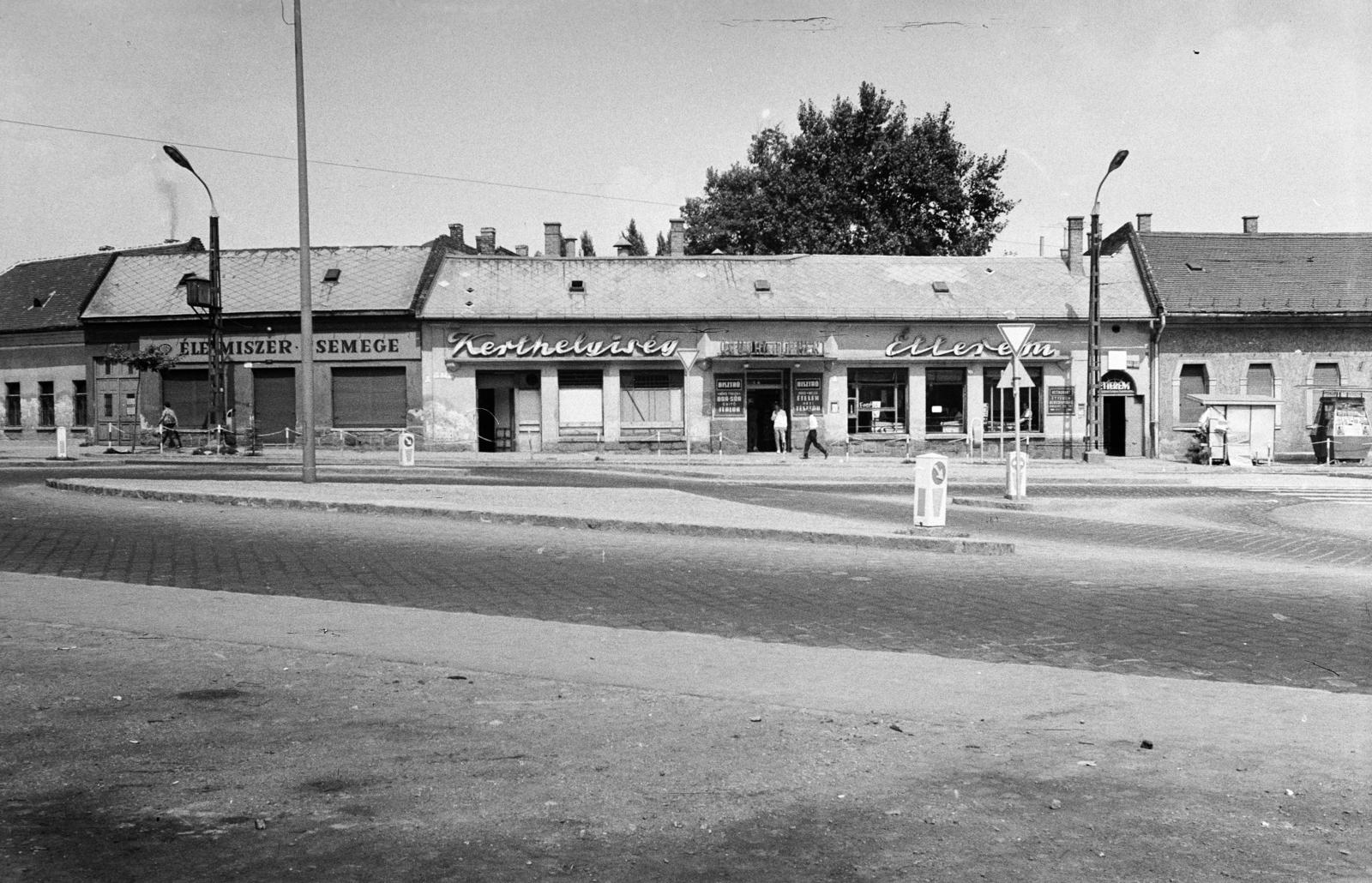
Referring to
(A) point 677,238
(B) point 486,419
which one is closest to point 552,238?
(A) point 677,238

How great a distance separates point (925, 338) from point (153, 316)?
27538 mm

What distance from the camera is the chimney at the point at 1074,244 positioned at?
42938mm

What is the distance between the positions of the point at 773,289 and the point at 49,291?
28285mm

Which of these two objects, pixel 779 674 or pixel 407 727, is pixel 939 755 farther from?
pixel 407 727

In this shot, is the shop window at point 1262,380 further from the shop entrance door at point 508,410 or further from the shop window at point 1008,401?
the shop entrance door at point 508,410

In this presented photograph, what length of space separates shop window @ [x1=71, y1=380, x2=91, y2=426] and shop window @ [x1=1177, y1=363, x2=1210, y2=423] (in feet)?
130

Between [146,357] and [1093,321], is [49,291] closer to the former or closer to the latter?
[146,357]

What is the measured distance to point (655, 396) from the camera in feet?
130

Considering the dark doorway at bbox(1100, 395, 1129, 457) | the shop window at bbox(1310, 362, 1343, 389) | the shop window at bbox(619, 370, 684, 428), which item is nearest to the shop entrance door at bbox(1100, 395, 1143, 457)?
the dark doorway at bbox(1100, 395, 1129, 457)

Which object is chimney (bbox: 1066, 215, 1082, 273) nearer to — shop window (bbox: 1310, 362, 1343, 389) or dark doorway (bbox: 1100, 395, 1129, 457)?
dark doorway (bbox: 1100, 395, 1129, 457)

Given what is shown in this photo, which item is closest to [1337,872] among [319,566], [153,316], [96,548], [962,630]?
[962,630]

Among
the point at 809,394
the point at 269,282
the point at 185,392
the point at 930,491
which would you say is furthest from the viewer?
the point at 269,282

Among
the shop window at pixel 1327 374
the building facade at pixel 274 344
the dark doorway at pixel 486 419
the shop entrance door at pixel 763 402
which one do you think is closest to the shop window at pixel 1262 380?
the shop window at pixel 1327 374

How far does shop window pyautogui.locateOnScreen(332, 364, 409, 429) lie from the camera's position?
39.8 metres
